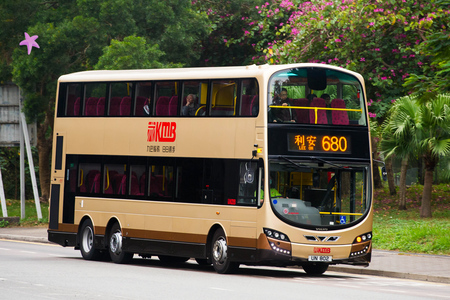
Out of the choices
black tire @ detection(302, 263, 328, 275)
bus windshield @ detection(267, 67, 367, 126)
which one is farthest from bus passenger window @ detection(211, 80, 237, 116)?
black tire @ detection(302, 263, 328, 275)

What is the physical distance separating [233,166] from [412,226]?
967 cm

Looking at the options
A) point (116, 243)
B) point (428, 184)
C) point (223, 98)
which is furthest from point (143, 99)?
point (428, 184)

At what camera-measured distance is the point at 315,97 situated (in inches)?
658

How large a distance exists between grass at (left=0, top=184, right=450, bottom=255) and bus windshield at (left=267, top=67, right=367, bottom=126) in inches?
241

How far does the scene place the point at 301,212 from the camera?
639 inches

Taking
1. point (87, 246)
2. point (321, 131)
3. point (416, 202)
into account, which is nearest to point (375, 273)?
point (321, 131)

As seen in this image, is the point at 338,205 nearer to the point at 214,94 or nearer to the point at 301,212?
the point at 301,212

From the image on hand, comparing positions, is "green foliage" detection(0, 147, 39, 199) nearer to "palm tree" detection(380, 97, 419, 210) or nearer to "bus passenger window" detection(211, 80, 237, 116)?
"palm tree" detection(380, 97, 419, 210)

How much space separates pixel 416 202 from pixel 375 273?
15066 millimetres

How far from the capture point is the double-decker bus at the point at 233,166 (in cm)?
1623

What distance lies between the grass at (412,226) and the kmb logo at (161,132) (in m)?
7.52

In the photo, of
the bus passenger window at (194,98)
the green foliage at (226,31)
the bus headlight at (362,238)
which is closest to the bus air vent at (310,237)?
the bus headlight at (362,238)

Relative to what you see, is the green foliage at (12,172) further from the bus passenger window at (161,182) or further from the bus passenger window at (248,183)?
the bus passenger window at (248,183)

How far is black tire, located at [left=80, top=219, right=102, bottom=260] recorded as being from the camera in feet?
66.1
